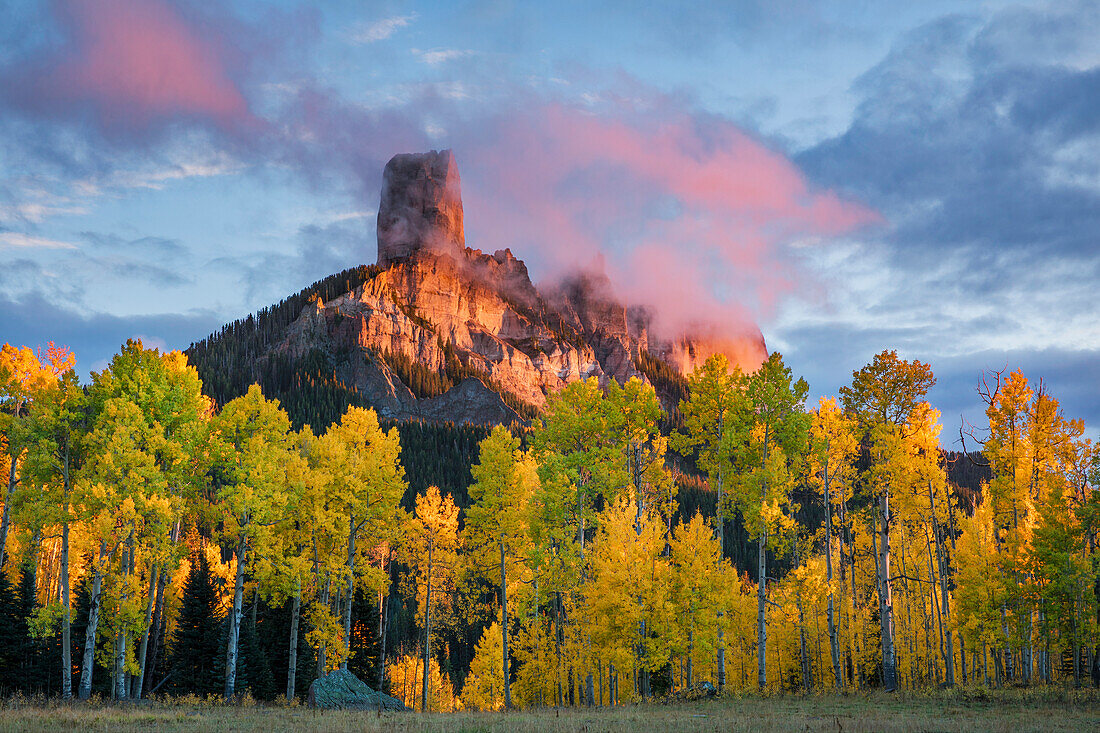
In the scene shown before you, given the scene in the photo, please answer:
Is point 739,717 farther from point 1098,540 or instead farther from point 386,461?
point 1098,540

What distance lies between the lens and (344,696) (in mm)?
25516

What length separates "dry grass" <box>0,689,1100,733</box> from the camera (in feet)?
55.3

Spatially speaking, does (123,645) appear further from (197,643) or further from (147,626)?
(197,643)

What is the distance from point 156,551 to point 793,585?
80.1 ft

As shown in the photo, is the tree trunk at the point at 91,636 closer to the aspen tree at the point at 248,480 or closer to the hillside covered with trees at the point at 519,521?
the hillside covered with trees at the point at 519,521

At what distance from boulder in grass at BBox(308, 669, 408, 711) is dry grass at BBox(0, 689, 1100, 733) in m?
1.61

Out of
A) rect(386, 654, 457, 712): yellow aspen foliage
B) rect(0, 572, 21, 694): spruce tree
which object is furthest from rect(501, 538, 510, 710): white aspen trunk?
rect(386, 654, 457, 712): yellow aspen foliage

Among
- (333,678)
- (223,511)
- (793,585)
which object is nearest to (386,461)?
(223,511)

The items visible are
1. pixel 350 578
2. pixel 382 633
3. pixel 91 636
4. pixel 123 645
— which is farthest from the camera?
pixel 382 633

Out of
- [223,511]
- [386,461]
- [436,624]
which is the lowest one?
[436,624]

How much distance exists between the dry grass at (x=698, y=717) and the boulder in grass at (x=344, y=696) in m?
1.61

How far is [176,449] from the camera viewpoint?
89.5ft

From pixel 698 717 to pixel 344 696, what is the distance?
1303cm

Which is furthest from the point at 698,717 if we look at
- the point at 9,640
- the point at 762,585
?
the point at 9,640
